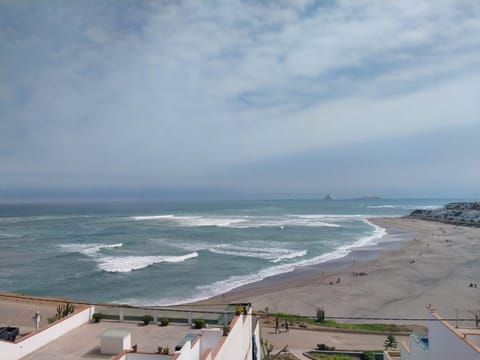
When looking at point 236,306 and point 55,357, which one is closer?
point 55,357

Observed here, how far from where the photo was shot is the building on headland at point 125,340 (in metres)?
8.06

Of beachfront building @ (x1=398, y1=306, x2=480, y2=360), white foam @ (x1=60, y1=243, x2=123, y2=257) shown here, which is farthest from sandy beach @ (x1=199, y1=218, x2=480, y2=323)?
white foam @ (x1=60, y1=243, x2=123, y2=257)

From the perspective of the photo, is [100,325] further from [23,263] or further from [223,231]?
[223,231]

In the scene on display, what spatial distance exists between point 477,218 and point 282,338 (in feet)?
251

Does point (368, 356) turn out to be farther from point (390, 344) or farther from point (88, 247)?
point (88, 247)

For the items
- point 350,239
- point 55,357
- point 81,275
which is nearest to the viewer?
point 55,357

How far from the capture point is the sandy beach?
2362cm

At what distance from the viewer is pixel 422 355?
9.84m

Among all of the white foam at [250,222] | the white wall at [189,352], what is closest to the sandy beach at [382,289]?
the white wall at [189,352]

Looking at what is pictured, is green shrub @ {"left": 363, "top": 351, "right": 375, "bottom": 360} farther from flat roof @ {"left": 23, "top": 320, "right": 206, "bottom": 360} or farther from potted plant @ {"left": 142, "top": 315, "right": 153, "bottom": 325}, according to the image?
potted plant @ {"left": 142, "top": 315, "right": 153, "bottom": 325}

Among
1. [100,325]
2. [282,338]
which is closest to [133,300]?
[282,338]

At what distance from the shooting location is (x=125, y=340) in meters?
8.50

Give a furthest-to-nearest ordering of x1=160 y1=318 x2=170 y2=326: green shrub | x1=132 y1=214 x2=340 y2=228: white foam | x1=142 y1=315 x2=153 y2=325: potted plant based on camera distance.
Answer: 1. x1=132 y1=214 x2=340 y2=228: white foam
2. x1=142 y1=315 x2=153 y2=325: potted plant
3. x1=160 y1=318 x2=170 y2=326: green shrub

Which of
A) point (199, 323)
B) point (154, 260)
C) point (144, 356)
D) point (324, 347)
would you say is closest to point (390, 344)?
point (324, 347)
